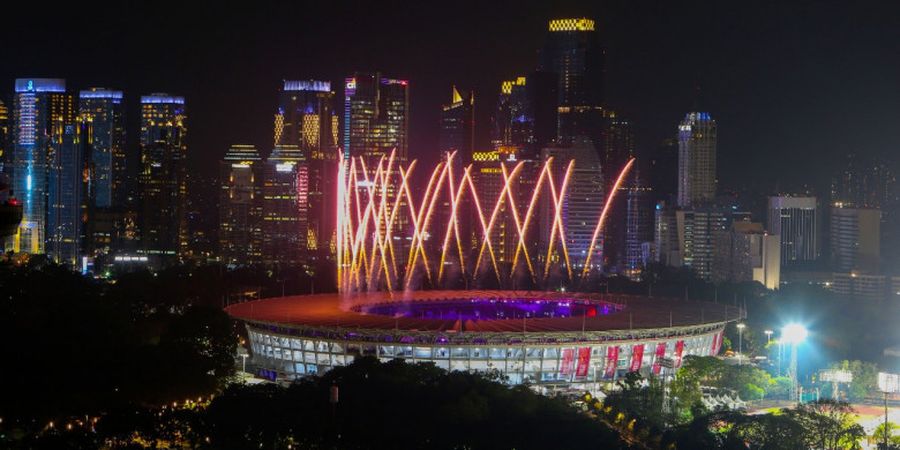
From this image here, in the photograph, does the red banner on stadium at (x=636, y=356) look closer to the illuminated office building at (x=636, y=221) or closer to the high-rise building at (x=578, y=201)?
the high-rise building at (x=578, y=201)

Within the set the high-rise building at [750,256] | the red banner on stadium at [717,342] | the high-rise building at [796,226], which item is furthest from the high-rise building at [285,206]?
the red banner on stadium at [717,342]

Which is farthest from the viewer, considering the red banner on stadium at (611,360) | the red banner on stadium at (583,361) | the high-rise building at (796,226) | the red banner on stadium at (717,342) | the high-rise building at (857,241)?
the high-rise building at (796,226)

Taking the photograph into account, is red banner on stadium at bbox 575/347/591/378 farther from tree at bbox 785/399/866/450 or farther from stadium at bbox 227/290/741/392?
tree at bbox 785/399/866/450

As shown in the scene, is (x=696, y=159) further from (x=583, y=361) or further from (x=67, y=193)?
(x=583, y=361)

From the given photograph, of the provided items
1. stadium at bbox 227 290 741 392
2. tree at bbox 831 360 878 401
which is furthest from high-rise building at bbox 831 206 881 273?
tree at bbox 831 360 878 401

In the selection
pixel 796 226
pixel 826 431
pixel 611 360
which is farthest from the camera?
pixel 796 226

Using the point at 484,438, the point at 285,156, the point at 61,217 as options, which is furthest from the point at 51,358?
the point at 285,156

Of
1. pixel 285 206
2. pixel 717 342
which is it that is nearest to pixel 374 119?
pixel 285 206
